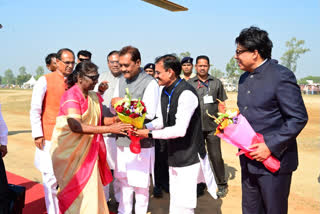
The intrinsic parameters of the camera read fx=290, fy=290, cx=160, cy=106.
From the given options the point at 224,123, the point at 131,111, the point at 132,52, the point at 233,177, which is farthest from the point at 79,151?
the point at 233,177

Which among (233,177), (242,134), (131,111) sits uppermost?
(131,111)

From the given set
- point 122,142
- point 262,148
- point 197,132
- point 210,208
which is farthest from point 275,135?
point 210,208

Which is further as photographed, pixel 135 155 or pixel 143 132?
pixel 135 155

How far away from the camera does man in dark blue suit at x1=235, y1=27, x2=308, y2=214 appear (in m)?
2.54

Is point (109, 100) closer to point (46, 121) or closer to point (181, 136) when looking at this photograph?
point (46, 121)

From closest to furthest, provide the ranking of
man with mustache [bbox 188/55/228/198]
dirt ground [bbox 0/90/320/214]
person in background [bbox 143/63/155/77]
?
dirt ground [bbox 0/90/320/214]
man with mustache [bbox 188/55/228/198]
person in background [bbox 143/63/155/77]

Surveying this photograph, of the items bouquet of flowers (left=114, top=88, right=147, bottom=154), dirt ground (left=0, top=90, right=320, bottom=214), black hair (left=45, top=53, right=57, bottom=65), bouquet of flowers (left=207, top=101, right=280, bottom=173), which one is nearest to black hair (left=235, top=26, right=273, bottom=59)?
bouquet of flowers (left=207, top=101, right=280, bottom=173)

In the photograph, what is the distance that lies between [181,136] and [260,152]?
35.9 inches

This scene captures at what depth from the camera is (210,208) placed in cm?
477

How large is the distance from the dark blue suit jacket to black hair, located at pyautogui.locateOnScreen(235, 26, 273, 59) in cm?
11

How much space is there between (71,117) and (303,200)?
4.27m

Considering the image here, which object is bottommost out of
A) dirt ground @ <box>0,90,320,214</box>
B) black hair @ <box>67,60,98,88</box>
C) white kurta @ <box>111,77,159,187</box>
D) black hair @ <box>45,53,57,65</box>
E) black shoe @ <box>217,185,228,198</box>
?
dirt ground @ <box>0,90,320,214</box>

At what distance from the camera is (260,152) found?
261 centimetres

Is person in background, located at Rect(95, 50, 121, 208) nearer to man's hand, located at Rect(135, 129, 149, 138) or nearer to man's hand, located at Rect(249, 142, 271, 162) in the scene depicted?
man's hand, located at Rect(135, 129, 149, 138)
